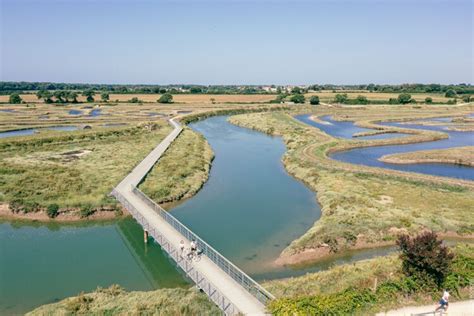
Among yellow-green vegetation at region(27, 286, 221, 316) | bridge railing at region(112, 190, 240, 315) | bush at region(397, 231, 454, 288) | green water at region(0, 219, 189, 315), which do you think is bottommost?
green water at region(0, 219, 189, 315)

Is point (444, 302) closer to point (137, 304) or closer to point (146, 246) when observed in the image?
point (137, 304)

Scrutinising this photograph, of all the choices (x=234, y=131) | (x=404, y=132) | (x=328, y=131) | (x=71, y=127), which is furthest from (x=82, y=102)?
(x=404, y=132)

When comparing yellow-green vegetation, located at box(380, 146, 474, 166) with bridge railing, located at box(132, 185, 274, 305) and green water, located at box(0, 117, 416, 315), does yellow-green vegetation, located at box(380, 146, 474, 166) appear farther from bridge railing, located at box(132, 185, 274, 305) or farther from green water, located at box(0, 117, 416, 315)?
bridge railing, located at box(132, 185, 274, 305)

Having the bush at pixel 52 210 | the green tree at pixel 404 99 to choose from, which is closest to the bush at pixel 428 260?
the bush at pixel 52 210

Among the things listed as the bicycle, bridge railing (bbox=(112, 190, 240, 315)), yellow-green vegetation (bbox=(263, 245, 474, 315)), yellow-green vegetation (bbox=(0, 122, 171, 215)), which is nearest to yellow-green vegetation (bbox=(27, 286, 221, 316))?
bridge railing (bbox=(112, 190, 240, 315))

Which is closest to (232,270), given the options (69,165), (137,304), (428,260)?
(137,304)

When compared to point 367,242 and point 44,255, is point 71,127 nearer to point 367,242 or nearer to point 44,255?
point 44,255
